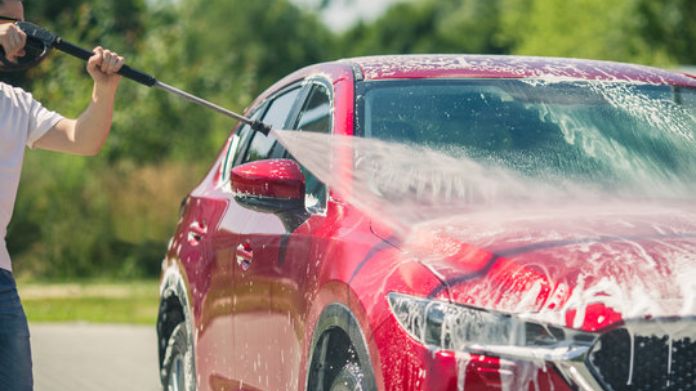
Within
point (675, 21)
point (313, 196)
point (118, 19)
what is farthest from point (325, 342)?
point (675, 21)

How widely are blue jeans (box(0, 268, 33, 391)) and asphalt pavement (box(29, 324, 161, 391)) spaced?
5234 mm

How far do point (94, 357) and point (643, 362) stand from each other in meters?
8.79

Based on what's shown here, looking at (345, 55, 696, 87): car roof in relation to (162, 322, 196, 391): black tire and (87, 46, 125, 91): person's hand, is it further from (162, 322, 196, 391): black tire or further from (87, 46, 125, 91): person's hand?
(162, 322, 196, 391): black tire

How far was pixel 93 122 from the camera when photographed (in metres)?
5.38

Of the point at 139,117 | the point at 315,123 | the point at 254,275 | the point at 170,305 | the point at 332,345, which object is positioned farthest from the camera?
the point at 139,117

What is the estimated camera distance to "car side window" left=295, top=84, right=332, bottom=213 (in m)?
5.61

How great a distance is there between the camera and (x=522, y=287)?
170 inches

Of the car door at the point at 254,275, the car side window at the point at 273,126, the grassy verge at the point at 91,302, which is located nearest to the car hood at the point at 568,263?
the car door at the point at 254,275

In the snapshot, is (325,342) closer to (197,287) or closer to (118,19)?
(197,287)

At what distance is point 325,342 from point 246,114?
2.52 m

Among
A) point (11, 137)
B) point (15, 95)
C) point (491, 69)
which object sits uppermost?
point (491, 69)

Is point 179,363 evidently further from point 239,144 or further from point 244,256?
point 244,256

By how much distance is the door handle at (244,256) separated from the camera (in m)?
6.05

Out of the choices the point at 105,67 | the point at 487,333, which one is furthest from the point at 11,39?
the point at 487,333
